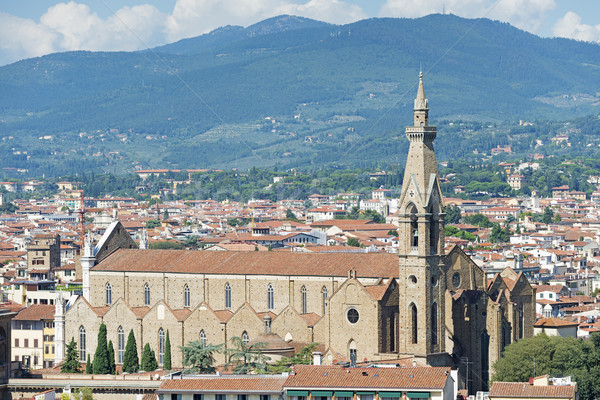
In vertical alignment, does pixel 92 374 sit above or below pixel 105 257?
below

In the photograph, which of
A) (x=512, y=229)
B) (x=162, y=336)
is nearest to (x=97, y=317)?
(x=162, y=336)

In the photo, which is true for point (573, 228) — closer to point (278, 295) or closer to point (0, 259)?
point (0, 259)

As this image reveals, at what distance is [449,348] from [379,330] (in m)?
3.42

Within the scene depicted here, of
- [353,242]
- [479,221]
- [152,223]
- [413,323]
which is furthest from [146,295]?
[479,221]

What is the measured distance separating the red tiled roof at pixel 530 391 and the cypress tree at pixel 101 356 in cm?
2304

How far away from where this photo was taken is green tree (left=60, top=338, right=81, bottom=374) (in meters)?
62.6

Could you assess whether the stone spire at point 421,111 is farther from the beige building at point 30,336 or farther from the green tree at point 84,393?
the beige building at point 30,336

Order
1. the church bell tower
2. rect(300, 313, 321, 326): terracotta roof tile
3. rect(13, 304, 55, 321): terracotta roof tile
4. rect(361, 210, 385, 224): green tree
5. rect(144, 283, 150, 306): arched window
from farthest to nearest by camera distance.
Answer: rect(361, 210, 385, 224): green tree → rect(13, 304, 55, 321): terracotta roof tile → rect(144, 283, 150, 306): arched window → rect(300, 313, 321, 326): terracotta roof tile → the church bell tower

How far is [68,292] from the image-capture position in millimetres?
75750

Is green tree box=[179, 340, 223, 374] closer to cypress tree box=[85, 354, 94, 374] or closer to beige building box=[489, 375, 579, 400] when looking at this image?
cypress tree box=[85, 354, 94, 374]

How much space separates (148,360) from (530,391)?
23527 mm

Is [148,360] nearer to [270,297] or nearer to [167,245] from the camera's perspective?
[270,297]

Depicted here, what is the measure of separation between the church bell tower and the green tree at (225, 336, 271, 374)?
5420 millimetres

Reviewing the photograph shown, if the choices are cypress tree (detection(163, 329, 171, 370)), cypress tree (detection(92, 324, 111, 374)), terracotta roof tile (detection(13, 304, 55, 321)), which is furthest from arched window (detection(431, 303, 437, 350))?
terracotta roof tile (detection(13, 304, 55, 321))
